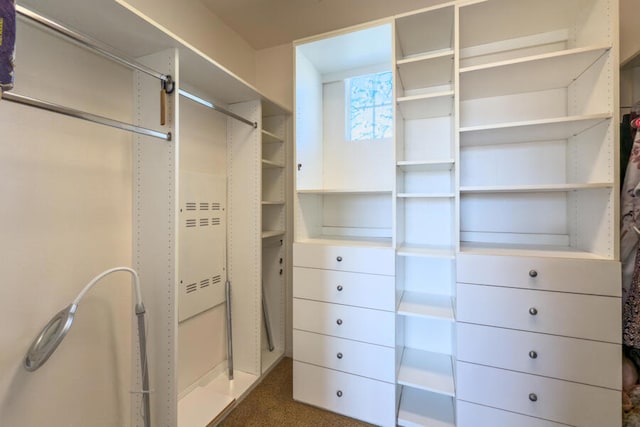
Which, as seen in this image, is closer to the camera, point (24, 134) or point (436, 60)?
point (24, 134)

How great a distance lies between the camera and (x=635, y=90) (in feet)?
5.40

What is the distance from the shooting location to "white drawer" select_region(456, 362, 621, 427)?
1296mm

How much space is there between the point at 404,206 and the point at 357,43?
1186 millimetres

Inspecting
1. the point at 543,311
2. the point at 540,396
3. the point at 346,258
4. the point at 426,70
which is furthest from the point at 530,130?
the point at 540,396

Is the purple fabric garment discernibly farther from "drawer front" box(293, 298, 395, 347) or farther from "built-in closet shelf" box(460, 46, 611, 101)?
"built-in closet shelf" box(460, 46, 611, 101)

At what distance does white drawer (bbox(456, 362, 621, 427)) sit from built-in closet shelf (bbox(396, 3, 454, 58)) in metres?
1.98

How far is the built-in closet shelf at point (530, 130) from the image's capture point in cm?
139

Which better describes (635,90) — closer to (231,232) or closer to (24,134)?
(231,232)

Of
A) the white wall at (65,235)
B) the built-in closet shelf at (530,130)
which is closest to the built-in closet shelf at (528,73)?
the built-in closet shelf at (530,130)

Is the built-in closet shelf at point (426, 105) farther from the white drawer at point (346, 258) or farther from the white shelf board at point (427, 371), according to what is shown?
the white shelf board at point (427, 371)

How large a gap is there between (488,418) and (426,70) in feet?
6.80

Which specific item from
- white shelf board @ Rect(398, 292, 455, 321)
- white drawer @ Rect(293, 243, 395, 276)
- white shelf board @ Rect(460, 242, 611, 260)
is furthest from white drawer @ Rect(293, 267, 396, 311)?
white shelf board @ Rect(460, 242, 611, 260)

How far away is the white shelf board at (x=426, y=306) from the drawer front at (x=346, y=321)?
13 centimetres

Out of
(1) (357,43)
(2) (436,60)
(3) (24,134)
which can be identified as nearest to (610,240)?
(2) (436,60)
